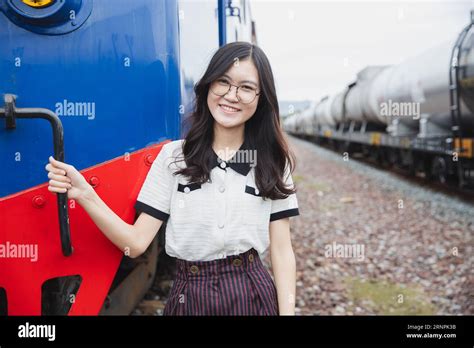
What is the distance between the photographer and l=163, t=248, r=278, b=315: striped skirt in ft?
5.87

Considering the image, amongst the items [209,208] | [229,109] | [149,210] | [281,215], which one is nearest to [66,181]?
[149,210]

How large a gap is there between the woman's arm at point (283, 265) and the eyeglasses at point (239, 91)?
1.46 feet

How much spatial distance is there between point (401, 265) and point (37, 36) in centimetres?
412

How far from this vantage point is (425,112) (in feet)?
33.4

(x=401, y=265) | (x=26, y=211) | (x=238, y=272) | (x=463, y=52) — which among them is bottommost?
(x=401, y=265)

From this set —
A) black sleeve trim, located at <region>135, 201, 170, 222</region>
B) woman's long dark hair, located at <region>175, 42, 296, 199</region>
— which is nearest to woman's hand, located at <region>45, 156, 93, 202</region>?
black sleeve trim, located at <region>135, 201, 170, 222</region>

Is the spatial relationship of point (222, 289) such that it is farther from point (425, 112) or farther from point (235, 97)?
point (425, 112)

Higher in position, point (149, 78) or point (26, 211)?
point (149, 78)

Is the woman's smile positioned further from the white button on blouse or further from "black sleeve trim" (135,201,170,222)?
"black sleeve trim" (135,201,170,222)

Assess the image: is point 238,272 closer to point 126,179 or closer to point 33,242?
point 126,179

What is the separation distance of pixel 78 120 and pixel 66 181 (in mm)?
311

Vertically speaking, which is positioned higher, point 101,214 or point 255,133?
point 255,133

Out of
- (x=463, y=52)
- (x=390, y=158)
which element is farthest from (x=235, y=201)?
(x=390, y=158)
